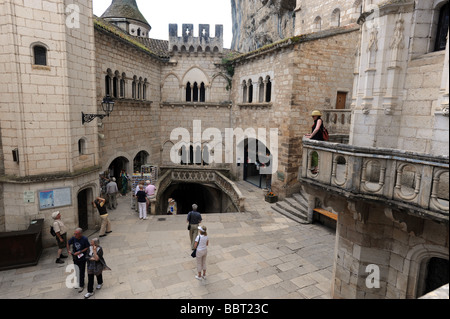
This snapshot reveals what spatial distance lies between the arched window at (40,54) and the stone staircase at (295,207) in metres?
11.3

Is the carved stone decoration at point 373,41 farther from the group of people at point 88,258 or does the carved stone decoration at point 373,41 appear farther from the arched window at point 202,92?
the arched window at point 202,92

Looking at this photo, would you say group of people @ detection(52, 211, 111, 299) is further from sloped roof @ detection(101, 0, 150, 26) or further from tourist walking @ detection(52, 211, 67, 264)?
sloped roof @ detection(101, 0, 150, 26)

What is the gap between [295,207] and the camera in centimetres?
1325

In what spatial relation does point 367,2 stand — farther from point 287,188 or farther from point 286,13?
point 286,13

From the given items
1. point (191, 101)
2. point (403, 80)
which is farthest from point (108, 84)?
point (403, 80)

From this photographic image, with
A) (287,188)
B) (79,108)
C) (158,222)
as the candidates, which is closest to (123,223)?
(158,222)

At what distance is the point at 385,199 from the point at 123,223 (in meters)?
10.3

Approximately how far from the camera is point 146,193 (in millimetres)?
12758

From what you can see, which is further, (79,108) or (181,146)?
(181,146)

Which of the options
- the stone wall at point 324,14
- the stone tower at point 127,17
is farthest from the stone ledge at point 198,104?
the stone tower at point 127,17

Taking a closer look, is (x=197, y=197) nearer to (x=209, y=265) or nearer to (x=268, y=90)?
(x=268, y=90)

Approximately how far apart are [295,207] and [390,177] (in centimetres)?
880

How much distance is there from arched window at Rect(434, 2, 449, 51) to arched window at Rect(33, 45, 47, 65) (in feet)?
34.2

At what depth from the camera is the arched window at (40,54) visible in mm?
8719
